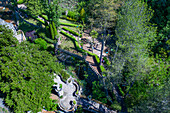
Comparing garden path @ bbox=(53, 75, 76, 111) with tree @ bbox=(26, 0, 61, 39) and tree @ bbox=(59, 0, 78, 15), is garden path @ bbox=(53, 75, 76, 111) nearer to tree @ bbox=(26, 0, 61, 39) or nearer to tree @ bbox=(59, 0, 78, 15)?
tree @ bbox=(26, 0, 61, 39)

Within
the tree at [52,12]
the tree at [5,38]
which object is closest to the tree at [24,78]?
the tree at [5,38]

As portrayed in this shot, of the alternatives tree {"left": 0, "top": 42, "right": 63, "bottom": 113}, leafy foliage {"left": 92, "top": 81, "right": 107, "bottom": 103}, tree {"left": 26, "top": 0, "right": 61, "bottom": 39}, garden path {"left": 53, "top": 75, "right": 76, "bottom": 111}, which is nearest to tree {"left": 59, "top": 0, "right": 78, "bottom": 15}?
tree {"left": 26, "top": 0, "right": 61, "bottom": 39}

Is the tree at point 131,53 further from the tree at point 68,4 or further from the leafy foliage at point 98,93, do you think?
the tree at point 68,4

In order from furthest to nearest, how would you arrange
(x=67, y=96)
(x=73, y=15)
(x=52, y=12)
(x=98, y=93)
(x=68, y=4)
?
1. (x=68, y=4)
2. (x=73, y=15)
3. (x=52, y=12)
4. (x=98, y=93)
5. (x=67, y=96)

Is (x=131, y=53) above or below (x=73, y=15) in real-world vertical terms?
below

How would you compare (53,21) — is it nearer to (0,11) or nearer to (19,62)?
(19,62)

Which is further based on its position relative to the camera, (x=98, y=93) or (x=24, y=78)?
(x=98, y=93)

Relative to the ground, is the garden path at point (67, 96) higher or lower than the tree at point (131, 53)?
lower

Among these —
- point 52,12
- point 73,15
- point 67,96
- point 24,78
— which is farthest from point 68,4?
point 24,78

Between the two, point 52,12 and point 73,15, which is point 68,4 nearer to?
point 73,15
